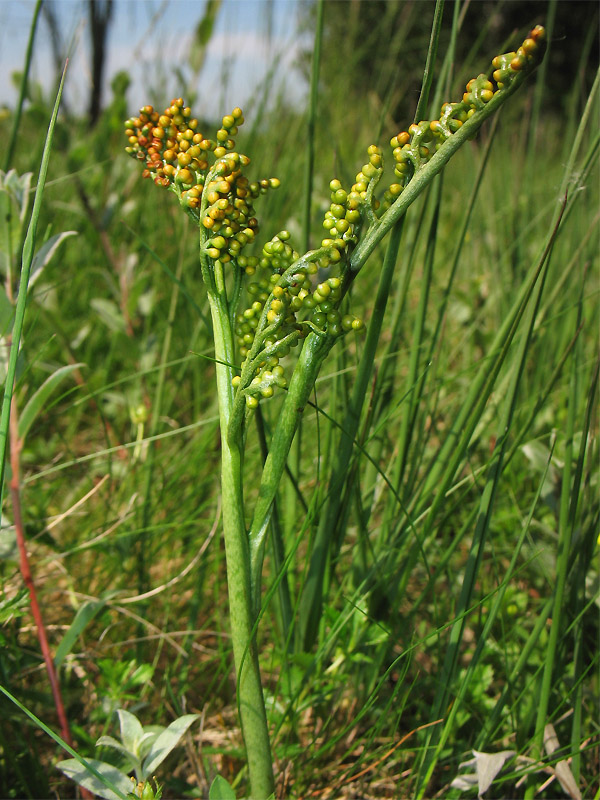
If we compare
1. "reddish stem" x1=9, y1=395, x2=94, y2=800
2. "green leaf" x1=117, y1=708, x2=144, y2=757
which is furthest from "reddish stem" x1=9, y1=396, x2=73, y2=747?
"green leaf" x1=117, y1=708, x2=144, y2=757

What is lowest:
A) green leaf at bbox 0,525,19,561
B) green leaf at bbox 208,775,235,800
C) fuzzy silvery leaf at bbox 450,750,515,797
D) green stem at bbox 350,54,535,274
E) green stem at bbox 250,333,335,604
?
fuzzy silvery leaf at bbox 450,750,515,797

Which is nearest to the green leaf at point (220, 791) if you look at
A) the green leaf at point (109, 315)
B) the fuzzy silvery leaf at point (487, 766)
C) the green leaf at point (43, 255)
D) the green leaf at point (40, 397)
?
the fuzzy silvery leaf at point (487, 766)

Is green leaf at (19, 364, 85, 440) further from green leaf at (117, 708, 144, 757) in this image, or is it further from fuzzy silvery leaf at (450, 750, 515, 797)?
fuzzy silvery leaf at (450, 750, 515, 797)

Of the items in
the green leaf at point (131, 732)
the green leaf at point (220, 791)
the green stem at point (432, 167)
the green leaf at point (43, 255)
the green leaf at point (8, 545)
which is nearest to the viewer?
the green stem at point (432, 167)

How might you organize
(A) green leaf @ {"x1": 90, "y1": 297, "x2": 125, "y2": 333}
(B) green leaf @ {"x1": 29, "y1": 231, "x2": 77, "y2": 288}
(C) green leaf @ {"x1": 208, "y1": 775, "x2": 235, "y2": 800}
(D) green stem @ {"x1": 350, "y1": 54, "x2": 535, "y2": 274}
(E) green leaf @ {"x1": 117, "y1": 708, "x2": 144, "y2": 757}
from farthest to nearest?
1. (A) green leaf @ {"x1": 90, "y1": 297, "x2": 125, "y2": 333}
2. (B) green leaf @ {"x1": 29, "y1": 231, "x2": 77, "y2": 288}
3. (E) green leaf @ {"x1": 117, "y1": 708, "x2": 144, "y2": 757}
4. (C) green leaf @ {"x1": 208, "y1": 775, "x2": 235, "y2": 800}
5. (D) green stem @ {"x1": 350, "y1": 54, "x2": 535, "y2": 274}

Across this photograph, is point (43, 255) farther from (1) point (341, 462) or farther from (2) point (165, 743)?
(2) point (165, 743)

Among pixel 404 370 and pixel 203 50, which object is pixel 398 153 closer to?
pixel 404 370

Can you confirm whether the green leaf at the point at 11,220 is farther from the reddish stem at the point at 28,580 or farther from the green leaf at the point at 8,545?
the green leaf at the point at 8,545
